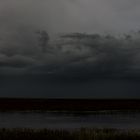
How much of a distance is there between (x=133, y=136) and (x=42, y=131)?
7037 mm

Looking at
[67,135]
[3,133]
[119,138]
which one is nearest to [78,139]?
[67,135]

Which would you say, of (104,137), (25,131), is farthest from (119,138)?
(25,131)

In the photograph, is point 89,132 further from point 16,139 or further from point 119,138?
point 16,139

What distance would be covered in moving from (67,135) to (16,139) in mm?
3850

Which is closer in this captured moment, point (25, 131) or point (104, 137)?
point (104, 137)

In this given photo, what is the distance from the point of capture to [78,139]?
2700cm

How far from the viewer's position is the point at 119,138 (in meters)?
27.5

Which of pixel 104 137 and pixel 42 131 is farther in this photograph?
pixel 42 131

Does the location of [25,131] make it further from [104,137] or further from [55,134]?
[104,137]

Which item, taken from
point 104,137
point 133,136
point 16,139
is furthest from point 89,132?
point 16,139

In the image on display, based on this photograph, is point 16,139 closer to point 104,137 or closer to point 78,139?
point 78,139

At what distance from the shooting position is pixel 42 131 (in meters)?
29.1

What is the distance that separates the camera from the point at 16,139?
27.1 meters

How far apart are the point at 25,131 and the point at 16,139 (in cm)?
204
